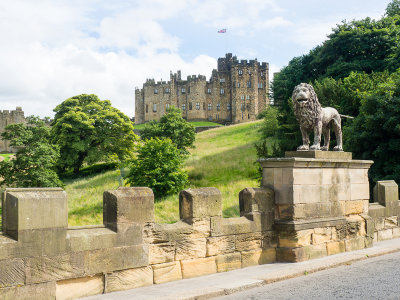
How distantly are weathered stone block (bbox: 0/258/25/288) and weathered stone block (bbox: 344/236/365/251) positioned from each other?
7.23 metres

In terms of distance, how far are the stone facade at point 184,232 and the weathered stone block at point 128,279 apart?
0.05 feet

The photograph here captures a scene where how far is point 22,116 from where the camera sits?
98.4m

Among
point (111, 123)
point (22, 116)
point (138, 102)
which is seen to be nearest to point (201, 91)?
point (138, 102)

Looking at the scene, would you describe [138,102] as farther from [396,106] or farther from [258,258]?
[258,258]

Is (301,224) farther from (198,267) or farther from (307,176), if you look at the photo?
(198,267)

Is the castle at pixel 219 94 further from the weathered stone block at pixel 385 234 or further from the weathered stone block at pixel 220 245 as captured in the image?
the weathered stone block at pixel 220 245

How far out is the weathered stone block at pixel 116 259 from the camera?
6230 millimetres

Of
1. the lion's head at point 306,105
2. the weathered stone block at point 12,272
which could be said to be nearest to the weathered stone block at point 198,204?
the weathered stone block at point 12,272

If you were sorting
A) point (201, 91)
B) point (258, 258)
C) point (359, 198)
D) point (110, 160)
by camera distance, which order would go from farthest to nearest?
1. point (201, 91)
2. point (110, 160)
3. point (359, 198)
4. point (258, 258)

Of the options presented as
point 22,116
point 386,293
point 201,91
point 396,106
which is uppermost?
point 201,91

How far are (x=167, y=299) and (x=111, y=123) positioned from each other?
46275 millimetres

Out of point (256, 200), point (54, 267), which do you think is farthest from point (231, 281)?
point (54, 267)

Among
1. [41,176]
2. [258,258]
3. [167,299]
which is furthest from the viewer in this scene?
[41,176]

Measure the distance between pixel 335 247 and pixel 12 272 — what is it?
692cm
